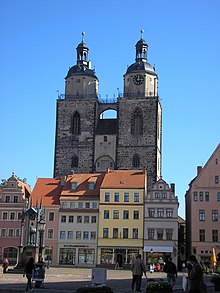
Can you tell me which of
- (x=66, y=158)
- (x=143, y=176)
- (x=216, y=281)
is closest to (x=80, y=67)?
(x=66, y=158)

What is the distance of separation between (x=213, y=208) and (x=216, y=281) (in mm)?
37401

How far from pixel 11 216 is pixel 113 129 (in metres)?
22.7

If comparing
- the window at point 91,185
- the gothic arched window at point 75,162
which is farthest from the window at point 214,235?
the gothic arched window at point 75,162

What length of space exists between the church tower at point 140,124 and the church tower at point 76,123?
411 centimetres

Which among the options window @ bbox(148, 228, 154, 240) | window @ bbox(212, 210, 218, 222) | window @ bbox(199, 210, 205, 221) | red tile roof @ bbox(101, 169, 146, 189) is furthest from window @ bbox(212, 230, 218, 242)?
red tile roof @ bbox(101, 169, 146, 189)

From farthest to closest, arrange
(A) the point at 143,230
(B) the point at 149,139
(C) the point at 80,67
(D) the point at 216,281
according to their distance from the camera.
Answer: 1. (C) the point at 80,67
2. (B) the point at 149,139
3. (A) the point at 143,230
4. (D) the point at 216,281

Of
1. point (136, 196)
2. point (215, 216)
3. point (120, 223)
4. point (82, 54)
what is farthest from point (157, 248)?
point (82, 54)

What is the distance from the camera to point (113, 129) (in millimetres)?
78500

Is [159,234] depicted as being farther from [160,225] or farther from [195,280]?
[195,280]

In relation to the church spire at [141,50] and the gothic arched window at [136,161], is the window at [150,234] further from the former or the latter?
the church spire at [141,50]

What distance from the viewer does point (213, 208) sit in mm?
59562

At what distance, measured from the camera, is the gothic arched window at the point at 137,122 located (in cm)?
7669

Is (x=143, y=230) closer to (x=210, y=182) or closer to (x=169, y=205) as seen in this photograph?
(x=169, y=205)

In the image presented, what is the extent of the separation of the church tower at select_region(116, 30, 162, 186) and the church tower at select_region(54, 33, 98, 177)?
4112mm
